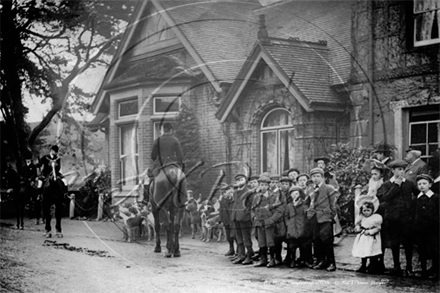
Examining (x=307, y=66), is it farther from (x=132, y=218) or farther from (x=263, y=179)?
(x=132, y=218)

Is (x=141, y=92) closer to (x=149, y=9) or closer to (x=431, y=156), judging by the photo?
(x=149, y=9)

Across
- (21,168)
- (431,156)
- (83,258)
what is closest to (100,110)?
Result: (21,168)

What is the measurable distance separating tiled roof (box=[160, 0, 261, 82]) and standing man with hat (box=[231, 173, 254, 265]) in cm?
98

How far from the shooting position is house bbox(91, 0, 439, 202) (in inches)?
165

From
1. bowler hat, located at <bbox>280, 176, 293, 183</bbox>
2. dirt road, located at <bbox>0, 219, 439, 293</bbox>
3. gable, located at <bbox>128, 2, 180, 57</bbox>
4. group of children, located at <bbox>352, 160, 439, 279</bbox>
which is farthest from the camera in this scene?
gable, located at <bbox>128, 2, 180, 57</bbox>

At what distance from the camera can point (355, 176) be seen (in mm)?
4266

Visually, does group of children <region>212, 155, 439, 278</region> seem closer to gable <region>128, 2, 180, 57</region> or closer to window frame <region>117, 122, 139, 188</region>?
window frame <region>117, 122, 139, 188</region>

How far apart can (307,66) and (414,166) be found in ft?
3.85

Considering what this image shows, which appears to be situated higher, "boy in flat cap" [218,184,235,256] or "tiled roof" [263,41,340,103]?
"tiled roof" [263,41,340,103]

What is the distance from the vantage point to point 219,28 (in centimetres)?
467

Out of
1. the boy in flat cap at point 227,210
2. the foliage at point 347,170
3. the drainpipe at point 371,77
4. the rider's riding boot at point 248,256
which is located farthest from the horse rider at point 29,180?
the drainpipe at point 371,77

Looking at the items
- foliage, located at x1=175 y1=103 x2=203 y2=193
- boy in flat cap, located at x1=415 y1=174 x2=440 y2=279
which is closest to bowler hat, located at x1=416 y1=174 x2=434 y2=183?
boy in flat cap, located at x1=415 y1=174 x2=440 y2=279

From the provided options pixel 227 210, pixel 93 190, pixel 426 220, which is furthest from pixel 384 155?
pixel 93 190

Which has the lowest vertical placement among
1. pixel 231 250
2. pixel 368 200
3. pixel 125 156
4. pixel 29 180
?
pixel 231 250
